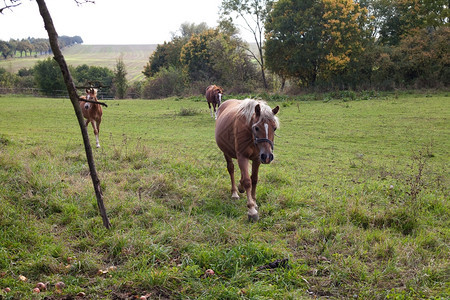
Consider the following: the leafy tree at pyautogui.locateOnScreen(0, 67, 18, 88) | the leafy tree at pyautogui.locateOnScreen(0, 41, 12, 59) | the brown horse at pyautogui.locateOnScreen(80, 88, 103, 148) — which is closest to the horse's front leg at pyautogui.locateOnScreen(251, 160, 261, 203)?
the brown horse at pyautogui.locateOnScreen(80, 88, 103, 148)

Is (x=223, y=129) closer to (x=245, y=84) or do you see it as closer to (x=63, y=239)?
(x=63, y=239)

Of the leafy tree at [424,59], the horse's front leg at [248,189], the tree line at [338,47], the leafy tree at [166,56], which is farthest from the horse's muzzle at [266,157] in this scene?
the leafy tree at [166,56]

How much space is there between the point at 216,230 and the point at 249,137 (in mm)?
1685

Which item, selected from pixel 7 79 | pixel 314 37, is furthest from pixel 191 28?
pixel 314 37

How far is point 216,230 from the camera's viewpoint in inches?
177

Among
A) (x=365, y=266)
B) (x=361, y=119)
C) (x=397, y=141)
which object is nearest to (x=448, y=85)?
(x=361, y=119)

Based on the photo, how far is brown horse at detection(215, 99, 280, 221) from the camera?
4988 millimetres

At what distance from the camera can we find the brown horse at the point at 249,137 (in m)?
Answer: 4.99

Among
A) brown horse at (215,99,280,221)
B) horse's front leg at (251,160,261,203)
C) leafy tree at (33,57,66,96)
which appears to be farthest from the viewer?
leafy tree at (33,57,66,96)

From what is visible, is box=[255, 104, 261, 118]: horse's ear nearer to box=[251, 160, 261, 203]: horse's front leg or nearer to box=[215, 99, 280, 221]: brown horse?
box=[215, 99, 280, 221]: brown horse

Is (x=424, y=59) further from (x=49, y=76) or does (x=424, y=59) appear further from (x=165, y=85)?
(x=49, y=76)

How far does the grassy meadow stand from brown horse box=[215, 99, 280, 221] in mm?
473

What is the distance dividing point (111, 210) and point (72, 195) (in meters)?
0.92

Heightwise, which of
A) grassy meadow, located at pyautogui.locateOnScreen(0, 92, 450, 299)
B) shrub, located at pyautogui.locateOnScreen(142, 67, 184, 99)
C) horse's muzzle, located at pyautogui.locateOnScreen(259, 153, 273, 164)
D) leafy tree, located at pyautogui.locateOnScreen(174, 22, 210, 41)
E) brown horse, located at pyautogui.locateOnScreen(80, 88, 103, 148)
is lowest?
grassy meadow, located at pyautogui.locateOnScreen(0, 92, 450, 299)
